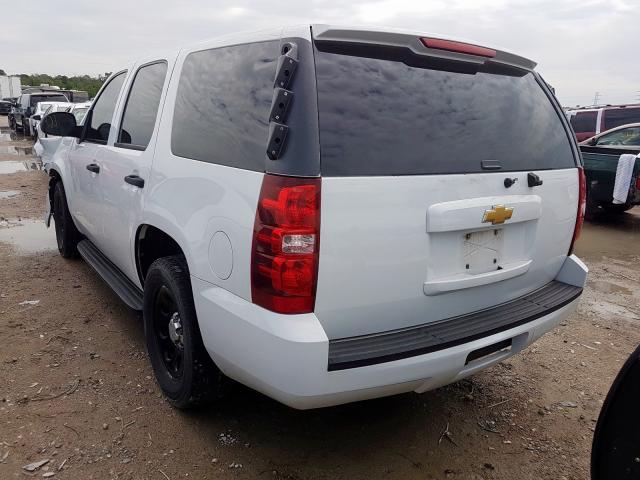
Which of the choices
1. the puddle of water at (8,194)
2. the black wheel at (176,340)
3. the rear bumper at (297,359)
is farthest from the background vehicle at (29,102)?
the rear bumper at (297,359)

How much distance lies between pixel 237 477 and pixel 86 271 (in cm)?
347

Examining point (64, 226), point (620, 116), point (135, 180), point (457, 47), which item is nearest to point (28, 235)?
point (64, 226)

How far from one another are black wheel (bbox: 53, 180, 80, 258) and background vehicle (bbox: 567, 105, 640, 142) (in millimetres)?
11848

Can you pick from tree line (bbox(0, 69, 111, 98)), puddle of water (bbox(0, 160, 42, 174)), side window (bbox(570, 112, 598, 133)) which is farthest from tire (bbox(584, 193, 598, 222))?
tree line (bbox(0, 69, 111, 98))

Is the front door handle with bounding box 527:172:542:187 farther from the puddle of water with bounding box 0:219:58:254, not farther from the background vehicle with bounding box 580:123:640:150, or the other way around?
the background vehicle with bounding box 580:123:640:150

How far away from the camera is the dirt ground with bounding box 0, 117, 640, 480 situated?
2539 mm

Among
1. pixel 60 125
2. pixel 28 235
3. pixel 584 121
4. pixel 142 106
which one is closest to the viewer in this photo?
pixel 142 106

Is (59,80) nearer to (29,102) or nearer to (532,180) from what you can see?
(29,102)

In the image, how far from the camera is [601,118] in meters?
13.4

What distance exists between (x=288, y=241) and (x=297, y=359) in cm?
44

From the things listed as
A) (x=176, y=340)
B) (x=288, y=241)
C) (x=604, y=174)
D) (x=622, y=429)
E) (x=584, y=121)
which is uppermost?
(x=584, y=121)

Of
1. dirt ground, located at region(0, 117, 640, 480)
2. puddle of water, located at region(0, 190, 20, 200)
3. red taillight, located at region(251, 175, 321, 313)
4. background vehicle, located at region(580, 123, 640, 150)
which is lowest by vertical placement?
dirt ground, located at region(0, 117, 640, 480)

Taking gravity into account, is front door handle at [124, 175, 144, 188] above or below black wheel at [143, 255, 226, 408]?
above

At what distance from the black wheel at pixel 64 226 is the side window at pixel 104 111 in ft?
3.63
